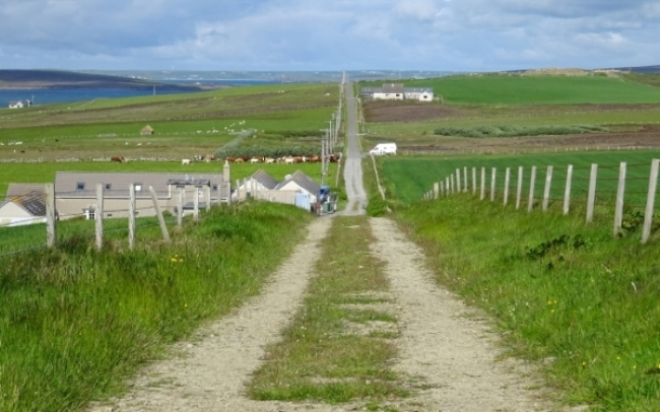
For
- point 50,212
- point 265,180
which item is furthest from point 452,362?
point 265,180

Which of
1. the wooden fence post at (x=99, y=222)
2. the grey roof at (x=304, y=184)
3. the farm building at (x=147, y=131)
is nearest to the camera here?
the wooden fence post at (x=99, y=222)

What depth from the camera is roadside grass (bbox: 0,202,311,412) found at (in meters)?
7.83

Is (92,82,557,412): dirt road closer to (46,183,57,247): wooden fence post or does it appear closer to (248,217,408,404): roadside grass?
(248,217,408,404): roadside grass

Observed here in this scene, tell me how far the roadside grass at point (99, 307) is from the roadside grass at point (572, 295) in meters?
3.28

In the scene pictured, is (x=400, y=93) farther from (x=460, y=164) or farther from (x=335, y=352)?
(x=335, y=352)

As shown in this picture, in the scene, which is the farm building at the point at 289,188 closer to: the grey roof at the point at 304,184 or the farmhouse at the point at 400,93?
the grey roof at the point at 304,184

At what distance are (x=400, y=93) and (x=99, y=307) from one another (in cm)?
15880

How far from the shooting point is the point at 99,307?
33.8ft

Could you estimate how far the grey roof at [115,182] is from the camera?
60.3 meters

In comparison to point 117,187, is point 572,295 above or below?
above

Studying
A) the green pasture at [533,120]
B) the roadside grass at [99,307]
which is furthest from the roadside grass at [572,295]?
the green pasture at [533,120]

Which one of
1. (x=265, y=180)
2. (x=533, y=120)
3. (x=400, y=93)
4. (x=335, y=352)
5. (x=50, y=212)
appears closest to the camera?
(x=335, y=352)

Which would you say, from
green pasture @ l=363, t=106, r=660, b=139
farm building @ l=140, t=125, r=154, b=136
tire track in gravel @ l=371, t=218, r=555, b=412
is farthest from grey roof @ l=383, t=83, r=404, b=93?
tire track in gravel @ l=371, t=218, r=555, b=412

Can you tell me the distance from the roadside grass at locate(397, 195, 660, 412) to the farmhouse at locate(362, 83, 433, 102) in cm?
14445
